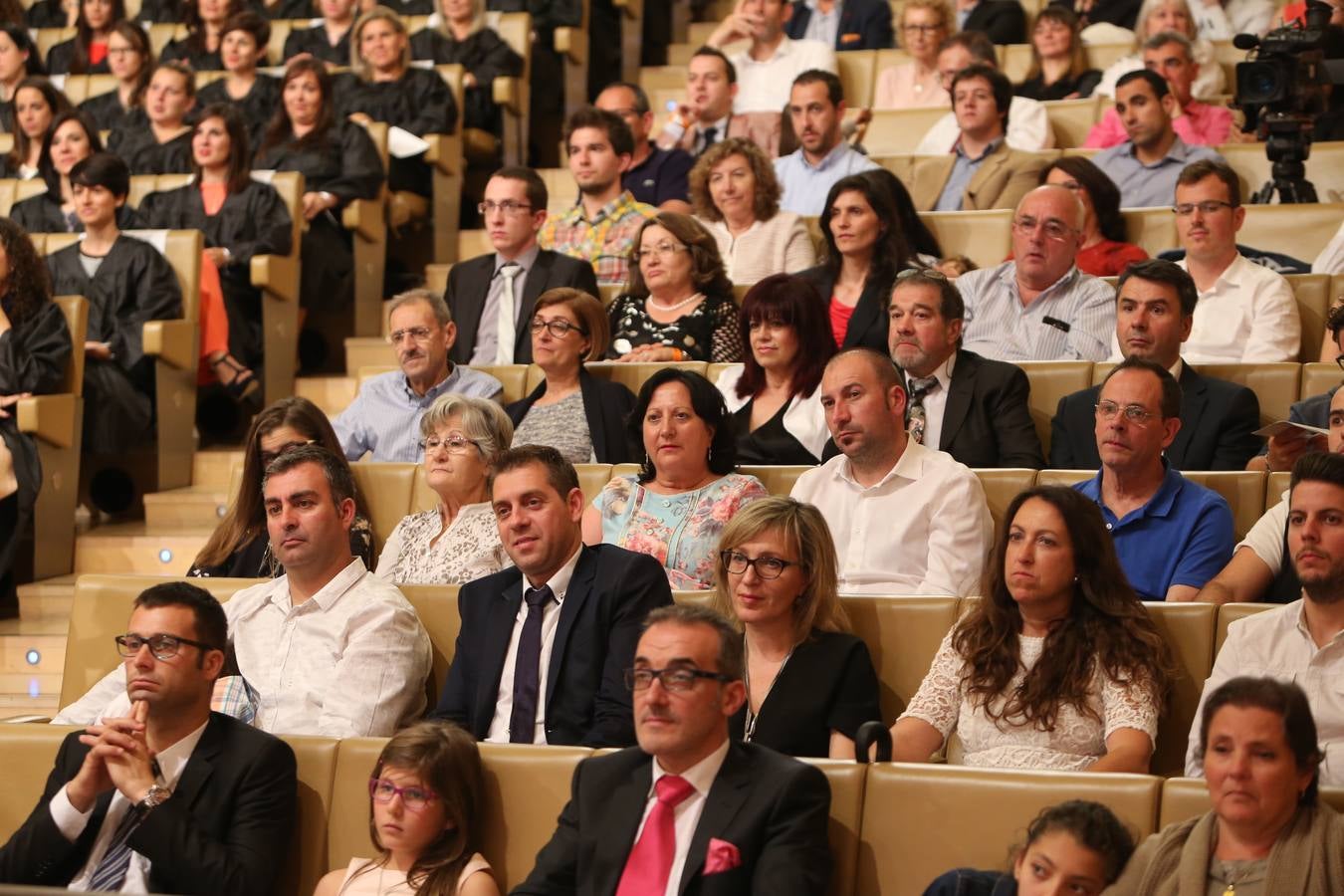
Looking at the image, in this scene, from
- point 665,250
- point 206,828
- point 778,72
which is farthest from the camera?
point 778,72

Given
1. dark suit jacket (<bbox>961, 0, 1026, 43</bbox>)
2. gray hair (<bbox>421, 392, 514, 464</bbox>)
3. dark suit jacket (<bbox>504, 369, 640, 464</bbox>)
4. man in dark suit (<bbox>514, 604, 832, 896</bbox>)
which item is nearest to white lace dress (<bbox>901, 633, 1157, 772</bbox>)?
man in dark suit (<bbox>514, 604, 832, 896</bbox>)

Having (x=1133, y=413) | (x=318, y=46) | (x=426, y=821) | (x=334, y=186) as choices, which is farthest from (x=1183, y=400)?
(x=318, y=46)

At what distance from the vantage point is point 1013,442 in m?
3.12

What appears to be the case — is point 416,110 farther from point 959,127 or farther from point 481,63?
point 959,127

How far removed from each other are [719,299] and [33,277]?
1526mm

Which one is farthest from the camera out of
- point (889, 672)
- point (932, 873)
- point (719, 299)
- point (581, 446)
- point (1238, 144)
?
point (1238, 144)

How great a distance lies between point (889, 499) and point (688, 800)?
0.92 metres

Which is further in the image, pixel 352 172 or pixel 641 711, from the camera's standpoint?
pixel 352 172

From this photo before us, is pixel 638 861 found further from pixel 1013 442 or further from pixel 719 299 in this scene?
pixel 719 299

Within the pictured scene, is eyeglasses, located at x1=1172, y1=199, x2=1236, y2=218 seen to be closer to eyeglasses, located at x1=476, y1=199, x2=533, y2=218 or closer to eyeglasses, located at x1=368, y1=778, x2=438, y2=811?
eyeglasses, located at x1=476, y1=199, x2=533, y2=218

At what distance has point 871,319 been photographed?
11.9 ft

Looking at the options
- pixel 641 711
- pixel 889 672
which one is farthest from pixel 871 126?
pixel 641 711

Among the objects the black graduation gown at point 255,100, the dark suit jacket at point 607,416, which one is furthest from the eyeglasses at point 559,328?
the black graduation gown at point 255,100

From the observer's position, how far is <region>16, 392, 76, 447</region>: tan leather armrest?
12.7 ft
